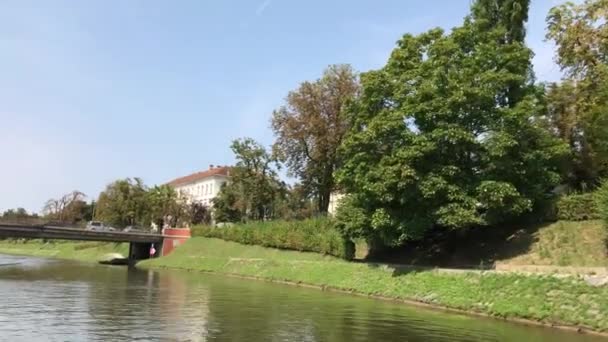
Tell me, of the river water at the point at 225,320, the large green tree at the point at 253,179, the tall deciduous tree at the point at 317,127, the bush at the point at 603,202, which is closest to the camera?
the river water at the point at 225,320

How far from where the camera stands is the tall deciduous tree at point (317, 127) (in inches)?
2537

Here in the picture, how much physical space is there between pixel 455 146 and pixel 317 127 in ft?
93.7

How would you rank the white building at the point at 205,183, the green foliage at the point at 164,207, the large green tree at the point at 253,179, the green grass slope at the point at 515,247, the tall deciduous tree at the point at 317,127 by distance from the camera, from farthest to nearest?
the white building at the point at 205,183 < the green foliage at the point at 164,207 < the large green tree at the point at 253,179 < the tall deciduous tree at the point at 317,127 < the green grass slope at the point at 515,247

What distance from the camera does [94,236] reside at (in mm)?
77625

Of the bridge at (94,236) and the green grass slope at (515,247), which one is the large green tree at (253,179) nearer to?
the bridge at (94,236)

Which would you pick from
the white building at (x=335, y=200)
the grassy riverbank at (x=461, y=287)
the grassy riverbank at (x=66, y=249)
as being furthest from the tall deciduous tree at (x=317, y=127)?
the grassy riverbank at (x=66, y=249)

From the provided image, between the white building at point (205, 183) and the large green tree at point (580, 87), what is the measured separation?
9286 centimetres

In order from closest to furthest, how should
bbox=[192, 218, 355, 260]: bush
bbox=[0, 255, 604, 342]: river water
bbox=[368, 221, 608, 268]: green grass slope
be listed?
bbox=[0, 255, 604, 342]: river water, bbox=[368, 221, 608, 268]: green grass slope, bbox=[192, 218, 355, 260]: bush

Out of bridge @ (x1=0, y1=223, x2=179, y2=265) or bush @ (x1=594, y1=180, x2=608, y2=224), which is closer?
bush @ (x1=594, y1=180, x2=608, y2=224)

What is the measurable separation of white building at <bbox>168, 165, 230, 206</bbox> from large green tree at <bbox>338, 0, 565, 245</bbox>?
9188 cm

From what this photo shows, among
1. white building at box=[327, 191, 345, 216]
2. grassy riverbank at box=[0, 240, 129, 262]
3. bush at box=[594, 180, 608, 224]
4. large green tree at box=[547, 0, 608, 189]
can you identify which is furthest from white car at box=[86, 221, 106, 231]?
bush at box=[594, 180, 608, 224]

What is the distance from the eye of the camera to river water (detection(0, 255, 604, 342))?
19062mm

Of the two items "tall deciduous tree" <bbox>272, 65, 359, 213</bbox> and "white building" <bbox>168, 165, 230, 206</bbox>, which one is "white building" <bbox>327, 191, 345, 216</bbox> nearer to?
"tall deciduous tree" <bbox>272, 65, 359, 213</bbox>

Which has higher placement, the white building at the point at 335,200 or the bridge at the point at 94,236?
the white building at the point at 335,200
